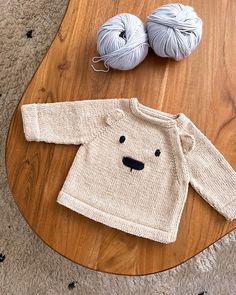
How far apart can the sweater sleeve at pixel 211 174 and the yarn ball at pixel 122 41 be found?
0.55 feet

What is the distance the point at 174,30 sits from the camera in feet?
2.47

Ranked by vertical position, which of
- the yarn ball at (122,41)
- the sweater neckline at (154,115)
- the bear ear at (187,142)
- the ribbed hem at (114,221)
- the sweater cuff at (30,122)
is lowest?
the ribbed hem at (114,221)

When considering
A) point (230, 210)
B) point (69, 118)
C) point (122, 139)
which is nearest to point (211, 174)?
point (230, 210)

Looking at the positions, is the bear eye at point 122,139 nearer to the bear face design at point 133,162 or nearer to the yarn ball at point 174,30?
the bear face design at point 133,162

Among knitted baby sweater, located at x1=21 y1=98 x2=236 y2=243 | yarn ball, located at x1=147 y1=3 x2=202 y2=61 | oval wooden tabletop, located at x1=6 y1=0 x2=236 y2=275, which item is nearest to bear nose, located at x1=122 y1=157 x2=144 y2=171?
knitted baby sweater, located at x1=21 y1=98 x2=236 y2=243

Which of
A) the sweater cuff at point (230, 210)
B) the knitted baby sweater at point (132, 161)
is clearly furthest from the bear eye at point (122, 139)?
the sweater cuff at point (230, 210)

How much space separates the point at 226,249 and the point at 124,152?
466mm

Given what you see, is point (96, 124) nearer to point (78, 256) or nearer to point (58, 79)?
point (58, 79)

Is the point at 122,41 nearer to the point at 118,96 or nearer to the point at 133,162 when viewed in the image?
the point at 118,96

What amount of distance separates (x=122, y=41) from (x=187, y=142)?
0.23 m

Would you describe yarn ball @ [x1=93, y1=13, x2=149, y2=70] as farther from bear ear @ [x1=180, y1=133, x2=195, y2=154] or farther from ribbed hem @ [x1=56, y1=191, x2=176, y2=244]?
ribbed hem @ [x1=56, y1=191, x2=176, y2=244]

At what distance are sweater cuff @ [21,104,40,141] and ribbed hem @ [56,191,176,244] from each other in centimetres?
12

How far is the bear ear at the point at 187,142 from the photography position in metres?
0.80

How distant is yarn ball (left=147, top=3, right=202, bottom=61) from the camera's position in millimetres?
753
